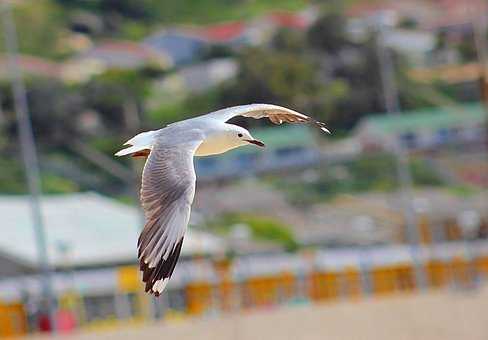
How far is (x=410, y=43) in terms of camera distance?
1558 inches

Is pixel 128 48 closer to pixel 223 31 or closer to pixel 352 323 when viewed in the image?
pixel 223 31

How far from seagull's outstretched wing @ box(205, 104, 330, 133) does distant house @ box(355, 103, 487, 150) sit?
85.9 feet

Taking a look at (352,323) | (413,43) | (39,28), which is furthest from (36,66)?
(352,323)

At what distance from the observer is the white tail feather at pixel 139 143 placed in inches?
227

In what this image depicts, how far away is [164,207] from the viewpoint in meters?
5.45

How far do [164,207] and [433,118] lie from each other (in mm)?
30404

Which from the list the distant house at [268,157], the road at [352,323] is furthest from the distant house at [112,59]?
the road at [352,323]

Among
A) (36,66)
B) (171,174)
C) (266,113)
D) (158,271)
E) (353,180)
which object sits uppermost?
(36,66)

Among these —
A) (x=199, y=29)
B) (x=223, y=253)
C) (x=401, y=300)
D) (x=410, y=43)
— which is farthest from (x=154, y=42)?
(x=401, y=300)

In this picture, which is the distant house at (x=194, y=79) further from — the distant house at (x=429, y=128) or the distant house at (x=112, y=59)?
the distant house at (x=429, y=128)

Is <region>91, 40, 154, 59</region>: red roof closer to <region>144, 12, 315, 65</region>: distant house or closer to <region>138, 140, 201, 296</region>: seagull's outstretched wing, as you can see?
<region>144, 12, 315, 65</region>: distant house

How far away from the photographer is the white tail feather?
577 centimetres

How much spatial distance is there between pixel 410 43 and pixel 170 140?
34.1m

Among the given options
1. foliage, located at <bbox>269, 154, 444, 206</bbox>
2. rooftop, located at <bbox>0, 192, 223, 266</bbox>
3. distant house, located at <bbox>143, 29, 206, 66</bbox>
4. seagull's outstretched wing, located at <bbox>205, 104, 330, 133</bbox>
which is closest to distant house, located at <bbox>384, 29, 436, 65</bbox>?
distant house, located at <bbox>143, 29, 206, 66</bbox>
